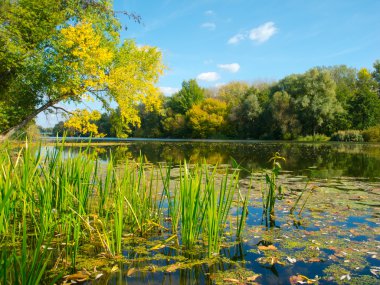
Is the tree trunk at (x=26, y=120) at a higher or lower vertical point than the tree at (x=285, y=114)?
lower

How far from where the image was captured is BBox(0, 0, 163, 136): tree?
42.0 feet

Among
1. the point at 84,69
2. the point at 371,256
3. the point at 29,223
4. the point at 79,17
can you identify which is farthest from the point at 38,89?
the point at 371,256

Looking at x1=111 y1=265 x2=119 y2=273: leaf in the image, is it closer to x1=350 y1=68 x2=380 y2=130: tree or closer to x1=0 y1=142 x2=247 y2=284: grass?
x1=0 y1=142 x2=247 y2=284: grass

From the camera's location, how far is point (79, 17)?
15523 mm

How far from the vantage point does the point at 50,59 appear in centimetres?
1327

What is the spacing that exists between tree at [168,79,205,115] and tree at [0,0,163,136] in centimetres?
5665

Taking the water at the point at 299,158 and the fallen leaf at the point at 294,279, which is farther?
the water at the point at 299,158

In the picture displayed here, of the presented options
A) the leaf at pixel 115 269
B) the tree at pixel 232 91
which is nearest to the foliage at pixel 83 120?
the leaf at pixel 115 269

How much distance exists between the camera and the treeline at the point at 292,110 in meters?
44.2

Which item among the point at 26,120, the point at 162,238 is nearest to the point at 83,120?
the point at 26,120

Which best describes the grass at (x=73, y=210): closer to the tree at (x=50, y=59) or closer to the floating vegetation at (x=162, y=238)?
the floating vegetation at (x=162, y=238)

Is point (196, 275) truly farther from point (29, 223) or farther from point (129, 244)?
point (29, 223)

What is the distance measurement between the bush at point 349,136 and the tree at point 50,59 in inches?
1356

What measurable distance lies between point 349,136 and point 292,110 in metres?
8.79
